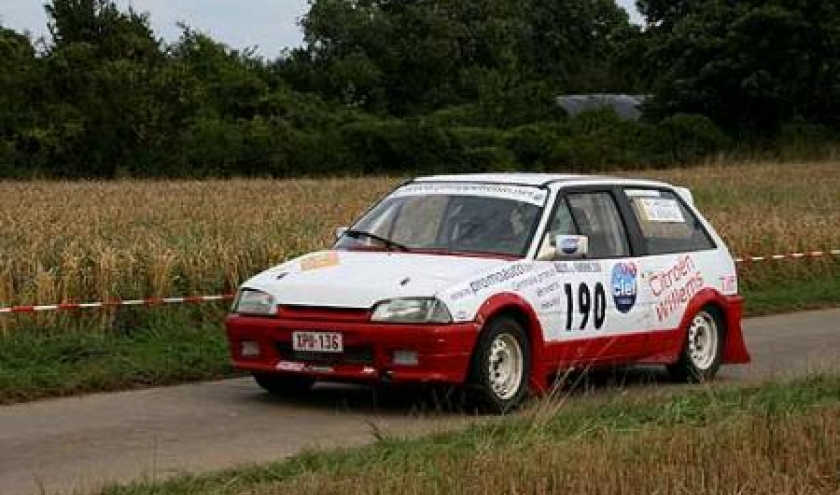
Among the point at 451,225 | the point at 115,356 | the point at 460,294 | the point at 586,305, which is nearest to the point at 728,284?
the point at 586,305

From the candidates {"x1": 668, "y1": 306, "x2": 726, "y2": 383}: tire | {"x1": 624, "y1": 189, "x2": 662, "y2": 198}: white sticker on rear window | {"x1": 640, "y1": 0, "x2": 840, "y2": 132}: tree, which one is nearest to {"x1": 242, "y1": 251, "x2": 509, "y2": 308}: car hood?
{"x1": 624, "y1": 189, "x2": 662, "y2": 198}: white sticker on rear window

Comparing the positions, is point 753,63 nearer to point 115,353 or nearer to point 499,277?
point 115,353

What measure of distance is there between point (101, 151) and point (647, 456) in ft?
166

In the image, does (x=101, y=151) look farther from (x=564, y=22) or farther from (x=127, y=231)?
(x=564, y=22)

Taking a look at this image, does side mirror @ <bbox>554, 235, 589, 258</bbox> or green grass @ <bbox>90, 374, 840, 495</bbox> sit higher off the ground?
side mirror @ <bbox>554, 235, 589, 258</bbox>

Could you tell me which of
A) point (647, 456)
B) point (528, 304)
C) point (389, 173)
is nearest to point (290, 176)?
point (389, 173)

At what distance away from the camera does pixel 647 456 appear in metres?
7.25

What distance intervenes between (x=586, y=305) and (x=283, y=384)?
7.45 feet

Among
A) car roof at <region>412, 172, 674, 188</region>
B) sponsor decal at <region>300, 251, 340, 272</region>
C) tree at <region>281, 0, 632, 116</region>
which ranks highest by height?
tree at <region>281, 0, 632, 116</region>

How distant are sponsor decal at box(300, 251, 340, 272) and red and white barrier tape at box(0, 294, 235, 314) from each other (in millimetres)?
2934

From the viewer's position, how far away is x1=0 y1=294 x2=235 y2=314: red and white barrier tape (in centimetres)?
1323

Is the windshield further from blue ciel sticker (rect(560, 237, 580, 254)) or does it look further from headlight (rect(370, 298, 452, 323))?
headlight (rect(370, 298, 452, 323))

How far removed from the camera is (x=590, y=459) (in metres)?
7.05

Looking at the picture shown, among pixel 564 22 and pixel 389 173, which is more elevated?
pixel 564 22
